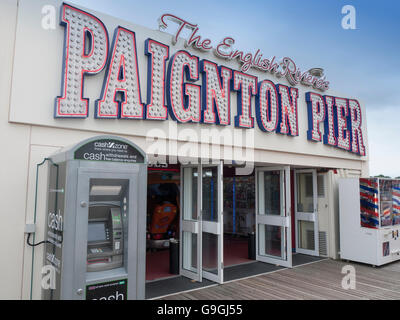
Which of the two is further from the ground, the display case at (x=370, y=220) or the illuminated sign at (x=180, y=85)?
the illuminated sign at (x=180, y=85)

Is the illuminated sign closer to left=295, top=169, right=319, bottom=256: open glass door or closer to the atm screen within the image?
left=295, top=169, right=319, bottom=256: open glass door

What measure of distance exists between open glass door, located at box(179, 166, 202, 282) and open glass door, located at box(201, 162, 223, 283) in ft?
0.52

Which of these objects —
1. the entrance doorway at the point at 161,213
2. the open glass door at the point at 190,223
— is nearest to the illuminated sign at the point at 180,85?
the open glass door at the point at 190,223

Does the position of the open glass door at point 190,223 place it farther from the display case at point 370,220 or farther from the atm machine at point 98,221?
the display case at point 370,220

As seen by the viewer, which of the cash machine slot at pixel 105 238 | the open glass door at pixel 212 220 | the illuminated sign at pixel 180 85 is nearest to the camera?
the cash machine slot at pixel 105 238

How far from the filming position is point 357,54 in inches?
251

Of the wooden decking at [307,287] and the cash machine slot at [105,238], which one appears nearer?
the cash machine slot at [105,238]

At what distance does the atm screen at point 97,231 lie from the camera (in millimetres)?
3145

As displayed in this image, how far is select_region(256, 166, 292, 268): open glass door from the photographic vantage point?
6.77 metres

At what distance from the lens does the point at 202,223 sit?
5.83 metres

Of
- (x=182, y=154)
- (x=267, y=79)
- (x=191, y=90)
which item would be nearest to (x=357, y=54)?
(x=267, y=79)

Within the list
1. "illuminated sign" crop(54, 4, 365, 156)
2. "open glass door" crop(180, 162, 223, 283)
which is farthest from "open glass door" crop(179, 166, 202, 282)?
"illuminated sign" crop(54, 4, 365, 156)

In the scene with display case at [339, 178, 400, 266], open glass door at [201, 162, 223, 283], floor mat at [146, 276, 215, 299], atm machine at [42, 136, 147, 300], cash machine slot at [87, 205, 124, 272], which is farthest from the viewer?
display case at [339, 178, 400, 266]

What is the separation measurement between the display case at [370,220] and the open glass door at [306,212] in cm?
70
